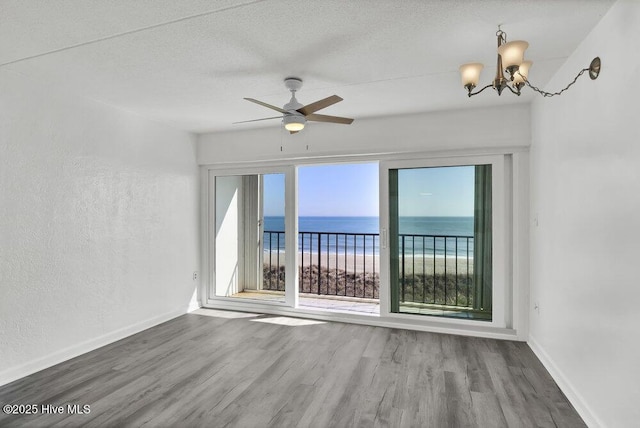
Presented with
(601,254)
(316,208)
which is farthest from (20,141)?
(316,208)

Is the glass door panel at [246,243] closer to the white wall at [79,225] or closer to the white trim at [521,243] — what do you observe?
the white wall at [79,225]

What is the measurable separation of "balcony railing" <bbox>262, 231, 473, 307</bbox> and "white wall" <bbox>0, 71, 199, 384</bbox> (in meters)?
1.36

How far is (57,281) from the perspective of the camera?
9.89 ft

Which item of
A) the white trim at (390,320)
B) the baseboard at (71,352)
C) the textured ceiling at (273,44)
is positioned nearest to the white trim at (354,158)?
the textured ceiling at (273,44)

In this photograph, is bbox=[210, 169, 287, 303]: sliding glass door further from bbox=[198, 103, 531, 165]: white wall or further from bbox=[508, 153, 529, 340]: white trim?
bbox=[508, 153, 529, 340]: white trim

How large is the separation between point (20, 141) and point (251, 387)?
8.75ft

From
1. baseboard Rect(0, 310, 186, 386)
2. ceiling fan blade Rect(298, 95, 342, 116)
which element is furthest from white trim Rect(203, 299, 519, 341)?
ceiling fan blade Rect(298, 95, 342, 116)

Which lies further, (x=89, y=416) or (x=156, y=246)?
(x=156, y=246)

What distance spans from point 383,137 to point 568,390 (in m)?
2.82

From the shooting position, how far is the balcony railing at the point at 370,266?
3893mm

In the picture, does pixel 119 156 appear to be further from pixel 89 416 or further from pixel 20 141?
pixel 89 416

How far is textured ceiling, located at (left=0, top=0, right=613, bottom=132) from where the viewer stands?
1.85 meters

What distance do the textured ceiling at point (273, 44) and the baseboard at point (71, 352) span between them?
232 centimetres

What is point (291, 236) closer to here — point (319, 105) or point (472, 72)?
point (319, 105)
